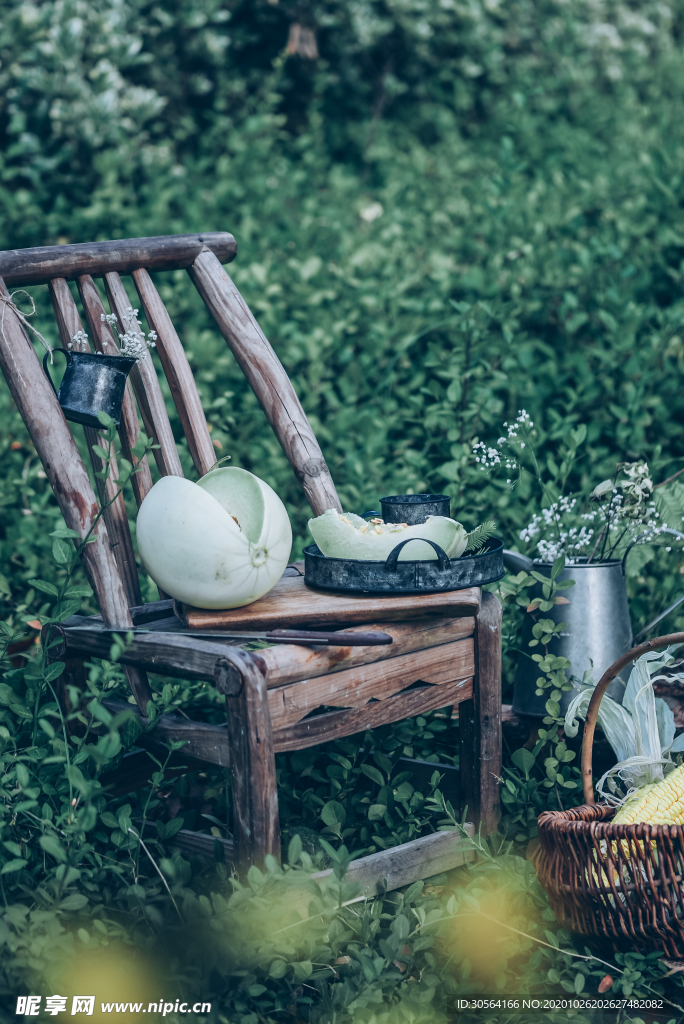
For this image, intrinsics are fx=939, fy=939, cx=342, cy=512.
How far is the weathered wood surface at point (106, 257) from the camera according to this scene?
6.16 ft

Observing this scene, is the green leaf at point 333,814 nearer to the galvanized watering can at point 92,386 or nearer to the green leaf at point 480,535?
the green leaf at point 480,535

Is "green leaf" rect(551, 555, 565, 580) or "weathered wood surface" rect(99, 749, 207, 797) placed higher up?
"green leaf" rect(551, 555, 565, 580)

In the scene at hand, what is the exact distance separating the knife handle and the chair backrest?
33 cm

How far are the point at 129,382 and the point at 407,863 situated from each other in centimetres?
113

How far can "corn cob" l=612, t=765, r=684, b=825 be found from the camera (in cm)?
166

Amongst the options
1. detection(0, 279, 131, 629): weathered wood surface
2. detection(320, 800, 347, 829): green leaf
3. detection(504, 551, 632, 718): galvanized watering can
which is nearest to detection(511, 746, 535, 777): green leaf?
detection(504, 551, 632, 718): galvanized watering can

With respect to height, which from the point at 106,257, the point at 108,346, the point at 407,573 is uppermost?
the point at 106,257

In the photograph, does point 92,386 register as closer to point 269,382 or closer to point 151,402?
point 151,402

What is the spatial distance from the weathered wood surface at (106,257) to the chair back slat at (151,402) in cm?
5

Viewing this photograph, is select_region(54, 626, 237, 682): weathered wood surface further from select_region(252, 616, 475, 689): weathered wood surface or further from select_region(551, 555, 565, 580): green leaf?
select_region(551, 555, 565, 580): green leaf

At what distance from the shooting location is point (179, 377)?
6.79 ft

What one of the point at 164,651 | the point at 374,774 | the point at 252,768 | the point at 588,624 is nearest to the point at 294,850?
the point at 252,768

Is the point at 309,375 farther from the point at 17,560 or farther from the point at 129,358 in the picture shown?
the point at 129,358

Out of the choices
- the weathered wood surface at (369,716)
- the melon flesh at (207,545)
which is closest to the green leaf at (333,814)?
the weathered wood surface at (369,716)
